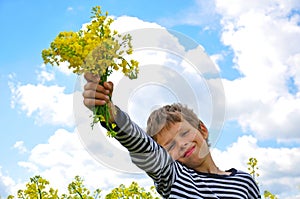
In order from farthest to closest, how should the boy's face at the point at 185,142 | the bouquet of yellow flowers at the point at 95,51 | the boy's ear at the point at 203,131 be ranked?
the boy's ear at the point at 203,131, the boy's face at the point at 185,142, the bouquet of yellow flowers at the point at 95,51

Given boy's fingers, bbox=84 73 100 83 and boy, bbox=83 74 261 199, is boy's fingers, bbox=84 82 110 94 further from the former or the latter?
boy, bbox=83 74 261 199

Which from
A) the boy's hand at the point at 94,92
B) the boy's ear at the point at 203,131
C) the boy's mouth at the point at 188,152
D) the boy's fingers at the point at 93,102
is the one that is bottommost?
the boy's fingers at the point at 93,102

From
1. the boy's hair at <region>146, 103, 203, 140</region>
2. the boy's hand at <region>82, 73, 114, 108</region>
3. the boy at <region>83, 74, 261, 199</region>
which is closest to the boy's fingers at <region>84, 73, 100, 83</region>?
the boy's hand at <region>82, 73, 114, 108</region>

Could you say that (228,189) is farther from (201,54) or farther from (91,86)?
(91,86)

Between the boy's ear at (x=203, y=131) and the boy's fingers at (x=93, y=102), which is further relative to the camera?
the boy's ear at (x=203, y=131)

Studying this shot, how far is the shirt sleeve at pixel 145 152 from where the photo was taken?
2598 mm

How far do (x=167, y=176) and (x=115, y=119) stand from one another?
26.5 inches

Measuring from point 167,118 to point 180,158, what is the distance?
324 mm

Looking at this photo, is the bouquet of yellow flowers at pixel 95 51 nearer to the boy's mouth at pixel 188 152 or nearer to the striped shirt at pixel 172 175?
the striped shirt at pixel 172 175

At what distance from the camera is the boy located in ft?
8.96

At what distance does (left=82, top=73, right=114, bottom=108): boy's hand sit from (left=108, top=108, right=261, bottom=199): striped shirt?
0.26 m

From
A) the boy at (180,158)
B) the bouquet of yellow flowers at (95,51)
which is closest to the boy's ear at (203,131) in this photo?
the boy at (180,158)

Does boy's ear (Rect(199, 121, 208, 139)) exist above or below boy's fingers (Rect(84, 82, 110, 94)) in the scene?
above

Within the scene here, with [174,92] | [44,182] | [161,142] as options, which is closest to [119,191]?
[44,182]
